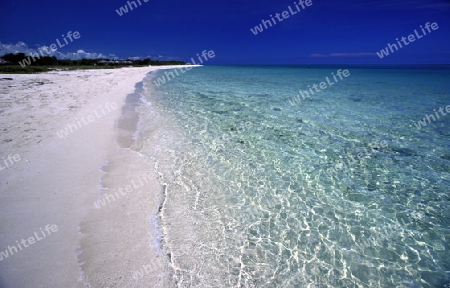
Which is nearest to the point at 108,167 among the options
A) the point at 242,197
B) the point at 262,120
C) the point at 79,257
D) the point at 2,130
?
the point at 79,257

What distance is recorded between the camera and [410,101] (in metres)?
18.9

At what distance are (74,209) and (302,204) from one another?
215 inches

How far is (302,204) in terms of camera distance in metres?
5.54

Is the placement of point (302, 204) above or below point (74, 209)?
below

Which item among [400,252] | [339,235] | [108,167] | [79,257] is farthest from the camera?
[108,167]

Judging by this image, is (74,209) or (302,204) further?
(302,204)

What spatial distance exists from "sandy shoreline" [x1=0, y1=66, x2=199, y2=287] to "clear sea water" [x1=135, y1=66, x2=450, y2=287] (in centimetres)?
58

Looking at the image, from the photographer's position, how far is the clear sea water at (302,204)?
389cm

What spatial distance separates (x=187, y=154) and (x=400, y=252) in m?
6.46

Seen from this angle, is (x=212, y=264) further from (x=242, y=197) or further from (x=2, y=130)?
(x=2, y=130)

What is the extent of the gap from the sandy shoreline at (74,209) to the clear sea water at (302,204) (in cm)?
58

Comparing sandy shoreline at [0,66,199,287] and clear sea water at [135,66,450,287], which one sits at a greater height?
sandy shoreline at [0,66,199,287]

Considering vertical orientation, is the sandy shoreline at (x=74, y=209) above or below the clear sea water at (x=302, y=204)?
above

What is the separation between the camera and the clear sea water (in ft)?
12.8
